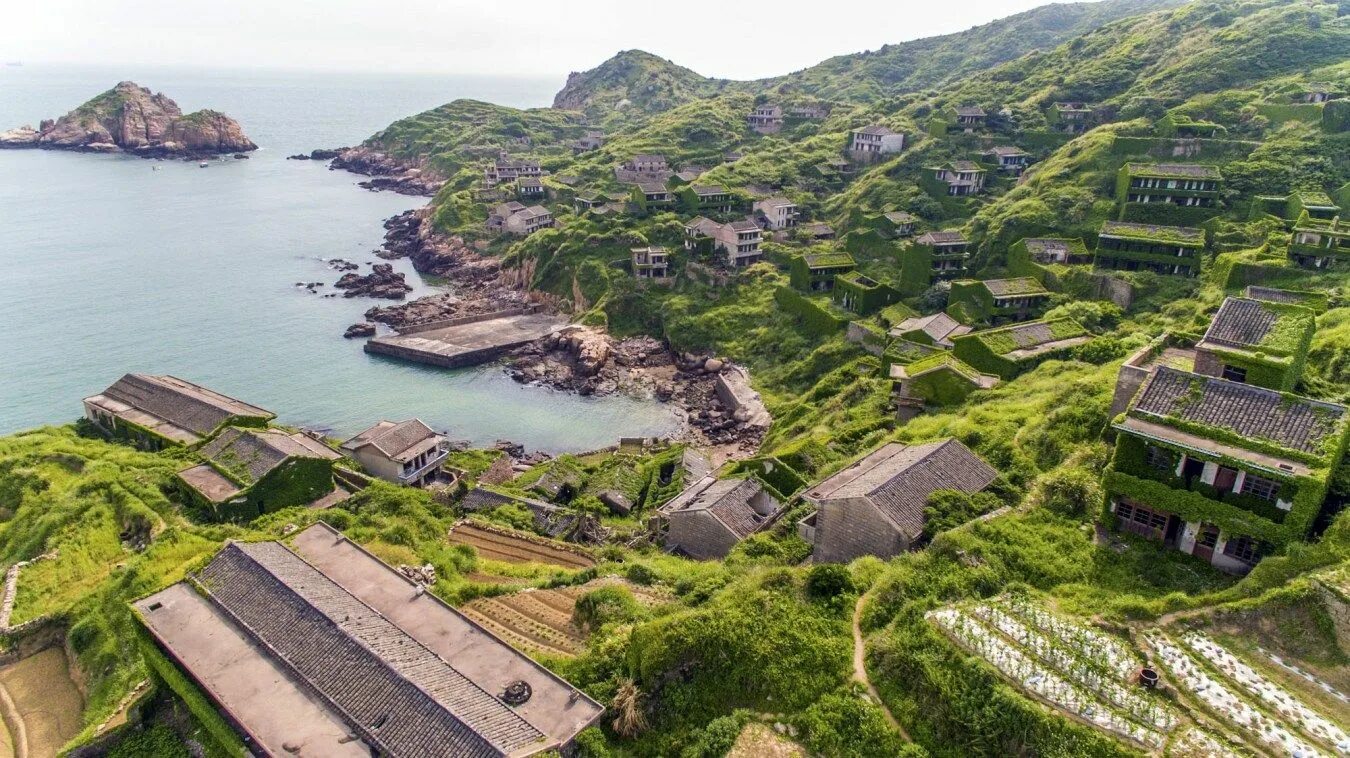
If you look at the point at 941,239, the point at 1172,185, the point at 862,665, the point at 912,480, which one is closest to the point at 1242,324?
the point at 912,480

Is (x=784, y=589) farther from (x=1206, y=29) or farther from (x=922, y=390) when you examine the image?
(x=1206, y=29)

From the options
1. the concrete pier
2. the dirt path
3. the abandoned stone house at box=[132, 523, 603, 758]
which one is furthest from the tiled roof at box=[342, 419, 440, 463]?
the dirt path

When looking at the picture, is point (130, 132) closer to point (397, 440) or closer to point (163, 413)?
point (163, 413)

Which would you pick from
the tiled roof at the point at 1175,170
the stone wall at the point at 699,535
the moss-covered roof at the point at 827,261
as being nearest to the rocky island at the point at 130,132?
the moss-covered roof at the point at 827,261

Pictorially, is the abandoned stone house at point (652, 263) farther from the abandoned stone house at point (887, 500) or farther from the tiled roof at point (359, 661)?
the tiled roof at point (359, 661)

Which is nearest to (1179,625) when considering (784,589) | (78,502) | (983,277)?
(784,589)

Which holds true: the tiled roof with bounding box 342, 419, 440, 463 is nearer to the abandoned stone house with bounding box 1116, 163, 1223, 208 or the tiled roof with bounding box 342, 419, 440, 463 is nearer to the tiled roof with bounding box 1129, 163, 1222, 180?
the abandoned stone house with bounding box 1116, 163, 1223, 208
